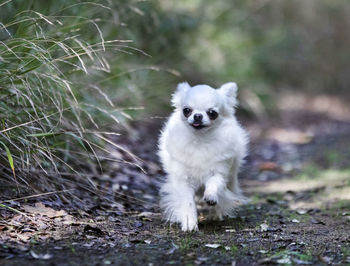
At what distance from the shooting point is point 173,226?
14.4 feet

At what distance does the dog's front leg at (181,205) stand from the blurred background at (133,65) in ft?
2.19

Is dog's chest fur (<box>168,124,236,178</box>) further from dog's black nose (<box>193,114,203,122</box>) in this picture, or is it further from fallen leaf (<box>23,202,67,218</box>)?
fallen leaf (<box>23,202,67,218</box>)

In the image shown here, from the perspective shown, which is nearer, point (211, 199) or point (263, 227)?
point (211, 199)

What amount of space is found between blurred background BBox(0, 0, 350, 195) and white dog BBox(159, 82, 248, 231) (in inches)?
24.0

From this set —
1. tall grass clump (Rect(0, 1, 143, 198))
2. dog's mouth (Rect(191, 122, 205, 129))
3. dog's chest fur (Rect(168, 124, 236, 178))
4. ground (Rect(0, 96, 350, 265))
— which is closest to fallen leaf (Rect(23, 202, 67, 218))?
ground (Rect(0, 96, 350, 265))

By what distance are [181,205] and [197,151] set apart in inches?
18.7

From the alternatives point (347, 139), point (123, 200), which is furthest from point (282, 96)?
point (123, 200)

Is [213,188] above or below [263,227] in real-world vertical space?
above

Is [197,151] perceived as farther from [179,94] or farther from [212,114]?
[179,94]

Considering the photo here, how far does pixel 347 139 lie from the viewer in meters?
8.96

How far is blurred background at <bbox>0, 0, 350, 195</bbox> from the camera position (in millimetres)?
4293

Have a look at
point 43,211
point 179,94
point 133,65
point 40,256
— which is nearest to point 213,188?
point 179,94

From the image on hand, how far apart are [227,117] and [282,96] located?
33.4 feet

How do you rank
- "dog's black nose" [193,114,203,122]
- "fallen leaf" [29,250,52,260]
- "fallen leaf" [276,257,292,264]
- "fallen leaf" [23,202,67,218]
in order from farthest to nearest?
"dog's black nose" [193,114,203,122] → "fallen leaf" [23,202,67,218] → "fallen leaf" [276,257,292,264] → "fallen leaf" [29,250,52,260]
